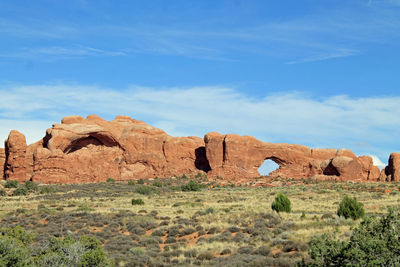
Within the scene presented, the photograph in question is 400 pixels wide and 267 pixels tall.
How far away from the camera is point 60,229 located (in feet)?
83.0

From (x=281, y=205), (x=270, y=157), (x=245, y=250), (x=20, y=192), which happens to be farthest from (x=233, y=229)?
(x=270, y=157)

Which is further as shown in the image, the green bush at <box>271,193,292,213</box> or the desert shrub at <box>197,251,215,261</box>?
the green bush at <box>271,193,292,213</box>

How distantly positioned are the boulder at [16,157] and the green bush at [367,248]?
50.3 metres

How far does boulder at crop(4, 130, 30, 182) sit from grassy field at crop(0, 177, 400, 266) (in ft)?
35.9

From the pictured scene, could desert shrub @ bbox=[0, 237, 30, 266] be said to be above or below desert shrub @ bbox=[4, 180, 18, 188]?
below

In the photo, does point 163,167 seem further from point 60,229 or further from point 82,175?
point 60,229

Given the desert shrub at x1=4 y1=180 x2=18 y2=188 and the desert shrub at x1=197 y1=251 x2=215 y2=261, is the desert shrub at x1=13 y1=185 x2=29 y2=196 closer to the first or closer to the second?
the desert shrub at x1=4 y1=180 x2=18 y2=188

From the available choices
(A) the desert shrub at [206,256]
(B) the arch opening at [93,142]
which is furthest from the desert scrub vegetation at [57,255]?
(B) the arch opening at [93,142]

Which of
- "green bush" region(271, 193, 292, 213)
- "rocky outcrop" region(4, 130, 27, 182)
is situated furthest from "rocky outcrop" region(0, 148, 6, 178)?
"green bush" region(271, 193, 292, 213)

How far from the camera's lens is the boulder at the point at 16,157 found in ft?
183

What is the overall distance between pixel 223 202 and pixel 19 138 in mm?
30585

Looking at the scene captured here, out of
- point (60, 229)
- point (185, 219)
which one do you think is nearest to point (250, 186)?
point (185, 219)

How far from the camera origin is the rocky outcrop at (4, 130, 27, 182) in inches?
2196

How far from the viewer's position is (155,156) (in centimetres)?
5978
